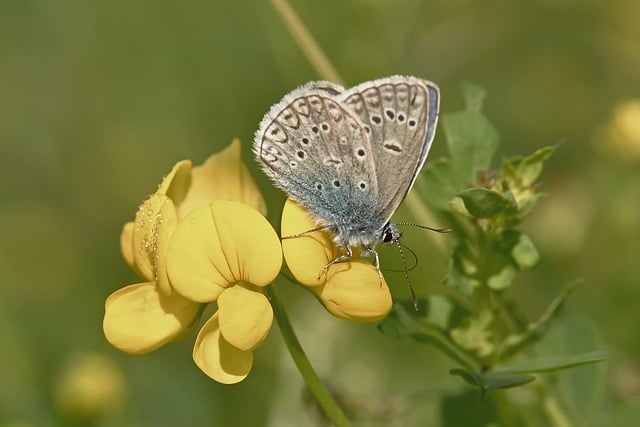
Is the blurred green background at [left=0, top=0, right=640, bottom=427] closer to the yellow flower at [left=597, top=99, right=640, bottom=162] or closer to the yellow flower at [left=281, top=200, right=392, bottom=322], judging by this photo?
the yellow flower at [left=597, top=99, right=640, bottom=162]

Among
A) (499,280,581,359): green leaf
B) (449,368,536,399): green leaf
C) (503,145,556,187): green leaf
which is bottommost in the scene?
(499,280,581,359): green leaf

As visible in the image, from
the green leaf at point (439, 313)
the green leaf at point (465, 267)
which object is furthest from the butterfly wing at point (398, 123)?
the green leaf at point (439, 313)

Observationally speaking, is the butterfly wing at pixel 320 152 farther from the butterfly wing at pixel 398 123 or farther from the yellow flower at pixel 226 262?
the yellow flower at pixel 226 262

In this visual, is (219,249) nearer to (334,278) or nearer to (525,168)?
(334,278)

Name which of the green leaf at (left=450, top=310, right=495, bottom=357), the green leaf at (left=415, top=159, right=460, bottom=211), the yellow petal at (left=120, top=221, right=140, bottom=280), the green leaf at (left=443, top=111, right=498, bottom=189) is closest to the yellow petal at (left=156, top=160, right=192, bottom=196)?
the yellow petal at (left=120, top=221, right=140, bottom=280)

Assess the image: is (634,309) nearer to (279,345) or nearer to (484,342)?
(279,345)

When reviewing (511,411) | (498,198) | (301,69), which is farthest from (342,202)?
(301,69)

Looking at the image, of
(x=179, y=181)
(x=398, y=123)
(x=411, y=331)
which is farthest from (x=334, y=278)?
(x=179, y=181)
